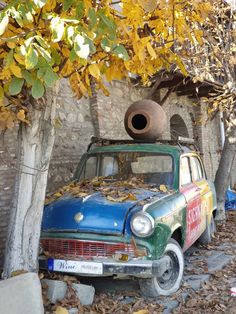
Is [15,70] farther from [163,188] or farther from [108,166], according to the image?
[108,166]

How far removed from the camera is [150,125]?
251 inches

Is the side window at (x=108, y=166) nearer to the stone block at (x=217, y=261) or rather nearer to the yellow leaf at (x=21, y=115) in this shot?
the stone block at (x=217, y=261)

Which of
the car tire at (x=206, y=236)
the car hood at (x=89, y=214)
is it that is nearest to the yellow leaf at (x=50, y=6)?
the car hood at (x=89, y=214)

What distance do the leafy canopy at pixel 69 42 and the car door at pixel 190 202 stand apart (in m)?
1.69

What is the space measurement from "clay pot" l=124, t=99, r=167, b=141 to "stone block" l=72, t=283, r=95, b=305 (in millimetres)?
2834

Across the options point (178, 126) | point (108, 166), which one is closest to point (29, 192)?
point (108, 166)

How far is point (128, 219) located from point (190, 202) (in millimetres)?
1526

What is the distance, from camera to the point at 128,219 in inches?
175

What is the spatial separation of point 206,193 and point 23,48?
4804 mm

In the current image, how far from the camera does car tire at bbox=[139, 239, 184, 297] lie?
4582mm

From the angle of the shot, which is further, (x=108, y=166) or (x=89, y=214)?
(x=108, y=166)

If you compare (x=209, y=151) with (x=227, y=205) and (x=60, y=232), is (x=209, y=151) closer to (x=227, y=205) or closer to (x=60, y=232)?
(x=227, y=205)

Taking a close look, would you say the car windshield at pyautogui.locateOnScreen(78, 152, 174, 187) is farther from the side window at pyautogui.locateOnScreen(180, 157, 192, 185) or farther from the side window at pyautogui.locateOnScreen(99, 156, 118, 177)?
the side window at pyautogui.locateOnScreen(180, 157, 192, 185)

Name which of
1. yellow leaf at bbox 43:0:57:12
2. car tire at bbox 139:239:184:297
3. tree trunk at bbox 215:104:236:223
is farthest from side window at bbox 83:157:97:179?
tree trunk at bbox 215:104:236:223
